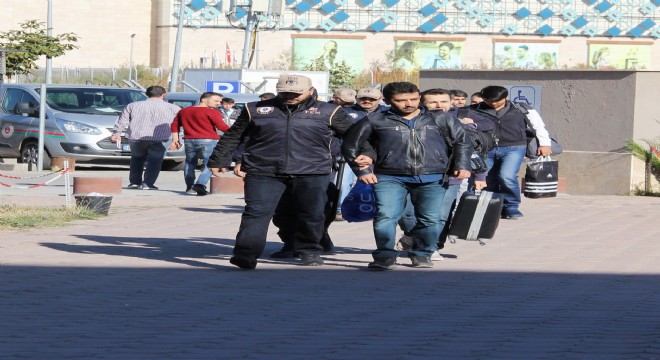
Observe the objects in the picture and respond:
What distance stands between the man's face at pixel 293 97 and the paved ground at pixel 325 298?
1340mm

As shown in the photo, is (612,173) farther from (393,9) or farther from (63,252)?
(393,9)

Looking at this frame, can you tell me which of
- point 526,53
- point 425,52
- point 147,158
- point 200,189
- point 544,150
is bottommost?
point 200,189

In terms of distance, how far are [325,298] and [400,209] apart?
6.11 feet

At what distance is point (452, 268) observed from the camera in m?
11.7

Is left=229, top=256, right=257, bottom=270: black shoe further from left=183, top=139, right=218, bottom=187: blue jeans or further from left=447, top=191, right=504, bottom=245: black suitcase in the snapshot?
left=183, top=139, right=218, bottom=187: blue jeans

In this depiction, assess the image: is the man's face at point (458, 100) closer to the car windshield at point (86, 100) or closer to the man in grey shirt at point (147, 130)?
the man in grey shirt at point (147, 130)

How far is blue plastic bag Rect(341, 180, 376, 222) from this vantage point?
12.0 m

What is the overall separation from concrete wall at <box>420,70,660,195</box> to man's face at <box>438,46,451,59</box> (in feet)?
201

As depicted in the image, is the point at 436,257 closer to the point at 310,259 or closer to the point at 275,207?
the point at 310,259

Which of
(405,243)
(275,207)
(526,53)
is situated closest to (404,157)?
(275,207)

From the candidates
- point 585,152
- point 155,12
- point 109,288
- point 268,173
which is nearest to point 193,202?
point 585,152

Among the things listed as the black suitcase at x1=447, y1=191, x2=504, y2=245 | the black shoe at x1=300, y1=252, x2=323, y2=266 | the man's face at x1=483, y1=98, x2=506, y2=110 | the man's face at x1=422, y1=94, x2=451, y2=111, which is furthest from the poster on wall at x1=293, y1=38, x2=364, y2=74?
the black shoe at x1=300, y1=252, x2=323, y2=266

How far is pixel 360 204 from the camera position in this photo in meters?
12.0

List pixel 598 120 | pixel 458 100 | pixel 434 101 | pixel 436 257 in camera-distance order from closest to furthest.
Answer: pixel 436 257
pixel 434 101
pixel 458 100
pixel 598 120
